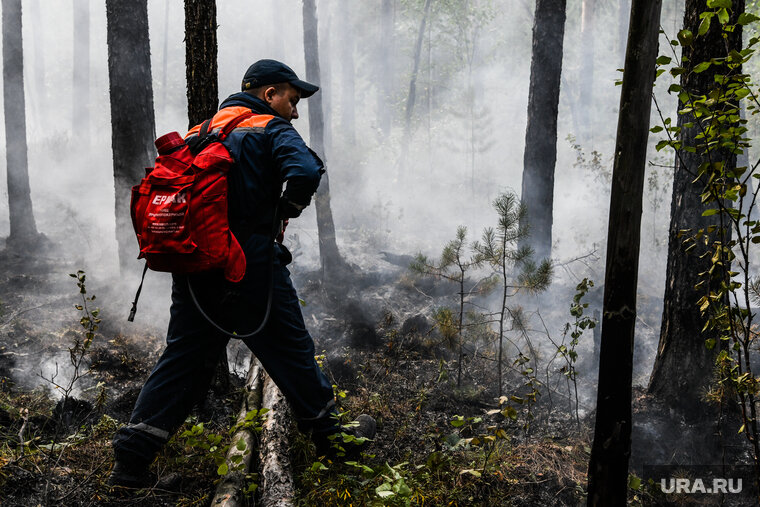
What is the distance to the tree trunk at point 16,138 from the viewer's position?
9727mm

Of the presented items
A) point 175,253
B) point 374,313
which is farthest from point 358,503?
point 374,313

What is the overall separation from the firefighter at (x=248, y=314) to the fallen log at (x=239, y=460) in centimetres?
33

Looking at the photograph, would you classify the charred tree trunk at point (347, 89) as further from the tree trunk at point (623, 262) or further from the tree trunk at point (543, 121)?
the tree trunk at point (623, 262)

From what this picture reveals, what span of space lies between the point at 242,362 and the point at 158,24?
5122 centimetres

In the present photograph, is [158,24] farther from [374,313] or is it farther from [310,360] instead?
[310,360]

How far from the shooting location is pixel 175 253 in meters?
2.40

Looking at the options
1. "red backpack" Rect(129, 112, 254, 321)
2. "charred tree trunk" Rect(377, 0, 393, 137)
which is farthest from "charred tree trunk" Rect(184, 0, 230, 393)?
"charred tree trunk" Rect(377, 0, 393, 137)

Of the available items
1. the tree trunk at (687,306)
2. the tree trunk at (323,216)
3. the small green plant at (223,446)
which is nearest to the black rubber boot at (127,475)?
the small green plant at (223,446)

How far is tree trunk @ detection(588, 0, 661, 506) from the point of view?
6.72 feet

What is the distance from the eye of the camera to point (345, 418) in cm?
322

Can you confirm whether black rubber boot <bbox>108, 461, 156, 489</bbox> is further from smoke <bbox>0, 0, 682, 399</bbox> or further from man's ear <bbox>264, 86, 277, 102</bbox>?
smoke <bbox>0, 0, 682, 399</bbox>

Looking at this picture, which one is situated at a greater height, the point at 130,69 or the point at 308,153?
the point at 130,69

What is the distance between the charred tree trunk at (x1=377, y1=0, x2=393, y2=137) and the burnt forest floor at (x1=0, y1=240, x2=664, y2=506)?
843 inches

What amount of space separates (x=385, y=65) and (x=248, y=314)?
25557mm
